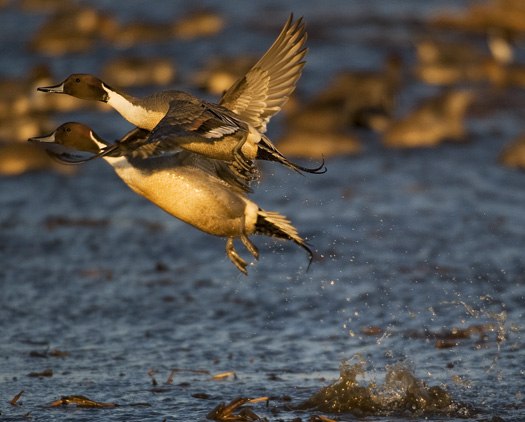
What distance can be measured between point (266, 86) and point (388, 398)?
1.77 m

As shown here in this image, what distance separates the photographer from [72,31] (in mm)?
18906

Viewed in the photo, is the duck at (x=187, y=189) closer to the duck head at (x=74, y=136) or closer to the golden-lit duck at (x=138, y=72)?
the duck head at (x=74, y=136)

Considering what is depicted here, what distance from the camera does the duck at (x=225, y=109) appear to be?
14.4ft

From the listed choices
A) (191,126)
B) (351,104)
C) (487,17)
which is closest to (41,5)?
(487,17)

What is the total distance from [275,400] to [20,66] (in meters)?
13.7

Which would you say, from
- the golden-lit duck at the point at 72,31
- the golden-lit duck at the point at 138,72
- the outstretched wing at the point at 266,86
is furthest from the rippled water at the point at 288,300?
the golden-lit duck at the point at 72,31

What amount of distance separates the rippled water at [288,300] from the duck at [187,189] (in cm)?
98

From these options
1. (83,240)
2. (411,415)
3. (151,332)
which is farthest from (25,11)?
(411,415)

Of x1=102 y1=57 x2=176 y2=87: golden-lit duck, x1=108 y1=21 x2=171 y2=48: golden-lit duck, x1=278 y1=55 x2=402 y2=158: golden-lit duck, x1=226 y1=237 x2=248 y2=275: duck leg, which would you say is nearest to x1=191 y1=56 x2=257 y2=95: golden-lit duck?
x1=102 y1=57 x2=176 y2=87: golden-lit duck

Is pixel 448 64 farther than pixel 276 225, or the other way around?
pixel 448 64

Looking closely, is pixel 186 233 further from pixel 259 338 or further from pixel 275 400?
pixel 275 400

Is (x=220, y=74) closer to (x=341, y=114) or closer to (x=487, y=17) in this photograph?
(x=341, y=114)

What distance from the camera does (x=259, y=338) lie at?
21.1 feet

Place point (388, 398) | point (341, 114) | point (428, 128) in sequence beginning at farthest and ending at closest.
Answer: point (341, 114) < point (428, 128) < point (388, 398)
